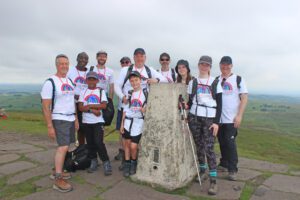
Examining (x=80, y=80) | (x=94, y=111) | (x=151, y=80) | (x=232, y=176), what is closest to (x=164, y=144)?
(x=151, y=80)

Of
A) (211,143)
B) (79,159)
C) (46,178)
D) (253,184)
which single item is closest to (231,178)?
(253,184)

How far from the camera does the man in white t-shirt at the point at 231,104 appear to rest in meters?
6.56

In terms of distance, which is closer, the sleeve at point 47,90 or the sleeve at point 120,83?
the sleeve at point 47,90

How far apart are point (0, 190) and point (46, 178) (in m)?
1.00

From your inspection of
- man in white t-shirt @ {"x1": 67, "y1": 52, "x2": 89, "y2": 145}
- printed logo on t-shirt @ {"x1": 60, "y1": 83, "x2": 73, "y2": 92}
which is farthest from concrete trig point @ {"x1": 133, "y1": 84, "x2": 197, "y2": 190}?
man in white t-shirt @ {"x1": 67, "y1": 52, "x2": 89, "y2": 145}

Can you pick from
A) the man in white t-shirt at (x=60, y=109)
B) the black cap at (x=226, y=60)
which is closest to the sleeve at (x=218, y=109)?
the black cap at (x=226, y=60)

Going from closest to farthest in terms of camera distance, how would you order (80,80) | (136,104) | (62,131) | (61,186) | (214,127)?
(61,186)
(62,131)
(214,127)
(136,104)
(80,80)

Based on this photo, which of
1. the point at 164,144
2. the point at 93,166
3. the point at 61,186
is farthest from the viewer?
the point at 93,166

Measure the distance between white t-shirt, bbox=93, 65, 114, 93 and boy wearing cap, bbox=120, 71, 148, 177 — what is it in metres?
1.16

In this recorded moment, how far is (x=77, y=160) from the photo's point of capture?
6.89 metres

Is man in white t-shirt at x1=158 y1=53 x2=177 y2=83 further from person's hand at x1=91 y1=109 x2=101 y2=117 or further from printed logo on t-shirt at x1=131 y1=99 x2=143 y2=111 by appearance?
person's hand at x1=91 y1=109 x2=101 y2=117

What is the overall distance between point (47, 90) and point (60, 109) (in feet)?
1.58

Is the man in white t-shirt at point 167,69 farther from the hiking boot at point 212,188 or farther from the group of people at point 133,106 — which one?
the hiking boot at point 212,188

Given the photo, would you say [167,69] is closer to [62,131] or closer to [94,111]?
[94,111]
